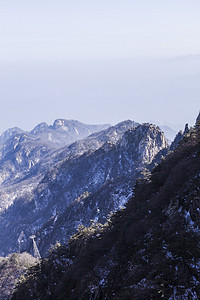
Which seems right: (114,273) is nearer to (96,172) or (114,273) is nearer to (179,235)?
(179,235)

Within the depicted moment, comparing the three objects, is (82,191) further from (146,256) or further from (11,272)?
(146,256)

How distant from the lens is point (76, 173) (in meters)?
163

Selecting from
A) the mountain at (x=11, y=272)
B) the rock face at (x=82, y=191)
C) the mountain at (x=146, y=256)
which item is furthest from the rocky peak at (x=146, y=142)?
the mountain at (x=146, y=256)

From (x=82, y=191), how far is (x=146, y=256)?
118 metres

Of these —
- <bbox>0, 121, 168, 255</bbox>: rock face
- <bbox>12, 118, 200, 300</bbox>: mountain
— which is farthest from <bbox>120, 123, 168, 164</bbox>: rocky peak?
<bbox>12, 118, 200, 300</bbox>: mountain

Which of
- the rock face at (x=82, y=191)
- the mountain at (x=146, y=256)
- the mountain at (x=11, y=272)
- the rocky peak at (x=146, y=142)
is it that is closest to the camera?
the mountain at (x=146, y=256)

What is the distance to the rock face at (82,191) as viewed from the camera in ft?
332

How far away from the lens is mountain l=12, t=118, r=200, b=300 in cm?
2150

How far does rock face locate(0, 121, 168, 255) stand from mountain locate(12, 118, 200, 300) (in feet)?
152

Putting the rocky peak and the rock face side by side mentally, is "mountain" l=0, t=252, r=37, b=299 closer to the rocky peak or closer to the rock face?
the rock face

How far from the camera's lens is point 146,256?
26.1 metres

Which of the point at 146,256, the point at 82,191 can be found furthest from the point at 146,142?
the point at 146,256

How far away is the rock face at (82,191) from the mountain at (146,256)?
46.5 metres

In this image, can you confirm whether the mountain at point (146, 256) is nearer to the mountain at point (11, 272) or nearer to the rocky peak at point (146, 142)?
the mountain at point (11, 272)
